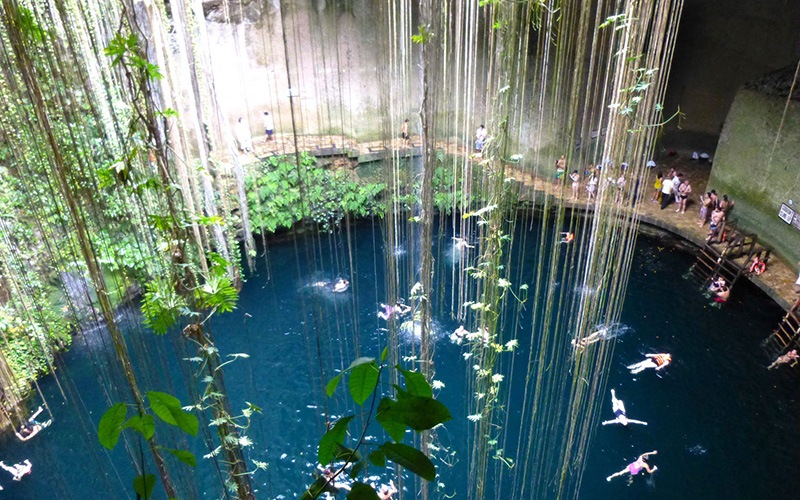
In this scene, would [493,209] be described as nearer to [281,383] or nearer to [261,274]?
[281,383]

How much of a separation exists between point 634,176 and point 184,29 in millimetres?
4653

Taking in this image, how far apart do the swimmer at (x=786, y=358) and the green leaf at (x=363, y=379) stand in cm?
725

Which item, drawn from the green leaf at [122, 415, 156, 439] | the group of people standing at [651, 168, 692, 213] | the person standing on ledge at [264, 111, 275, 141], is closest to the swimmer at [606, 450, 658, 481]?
the group of people standing at [651, 168, 692, 213]

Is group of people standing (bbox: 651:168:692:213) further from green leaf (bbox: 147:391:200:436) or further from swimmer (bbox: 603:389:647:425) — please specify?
green leaf (bbox: 147:391:200:436)

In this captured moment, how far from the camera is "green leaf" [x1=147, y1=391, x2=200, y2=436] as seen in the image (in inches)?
37.5

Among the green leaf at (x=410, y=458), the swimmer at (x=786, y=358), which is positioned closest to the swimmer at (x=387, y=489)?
the green leaf at (x=410, y=458)

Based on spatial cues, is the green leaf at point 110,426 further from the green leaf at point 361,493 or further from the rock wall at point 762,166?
the rock wall at point 762,166

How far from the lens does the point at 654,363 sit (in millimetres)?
6809

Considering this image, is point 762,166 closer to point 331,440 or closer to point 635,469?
point 635,469

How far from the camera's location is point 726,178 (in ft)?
28.2

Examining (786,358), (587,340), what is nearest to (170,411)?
(587,340)

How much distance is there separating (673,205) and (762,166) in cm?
179

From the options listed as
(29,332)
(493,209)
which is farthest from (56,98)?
(29,332)

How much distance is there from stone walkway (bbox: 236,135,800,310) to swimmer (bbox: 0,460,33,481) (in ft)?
15.4
